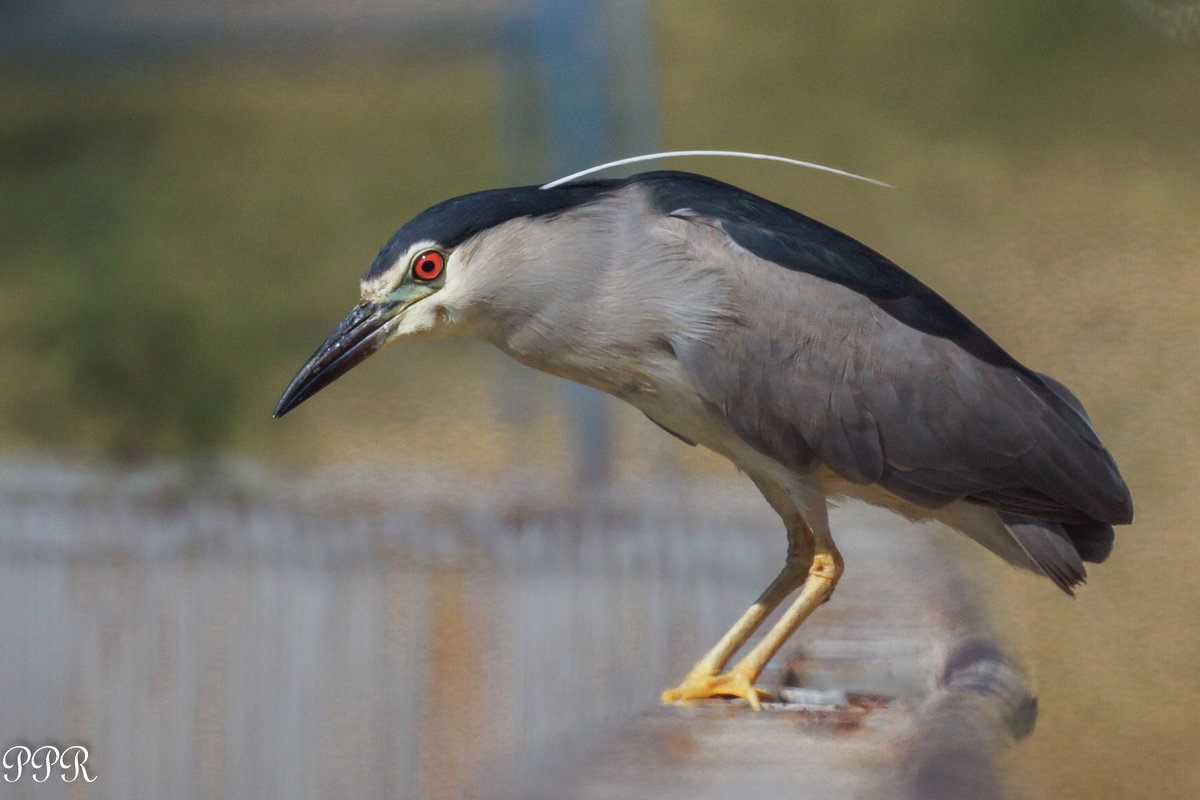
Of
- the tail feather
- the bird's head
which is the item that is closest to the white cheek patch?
the bird's head

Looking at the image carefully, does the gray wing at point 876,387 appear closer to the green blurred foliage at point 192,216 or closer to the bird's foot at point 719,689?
the bird's foot at point 719,689

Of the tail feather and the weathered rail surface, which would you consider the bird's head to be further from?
the weathered rail surface

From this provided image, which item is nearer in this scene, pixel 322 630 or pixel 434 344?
pixel 322 630

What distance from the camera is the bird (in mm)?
1178

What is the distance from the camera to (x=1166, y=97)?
17.7 feet

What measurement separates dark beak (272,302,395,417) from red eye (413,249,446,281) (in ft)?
0.13

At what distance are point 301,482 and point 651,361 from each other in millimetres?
1121

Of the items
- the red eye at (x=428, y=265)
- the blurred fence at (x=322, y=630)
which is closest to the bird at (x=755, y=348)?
the red eye at (x=428, y=265)

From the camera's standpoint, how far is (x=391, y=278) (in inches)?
46.5

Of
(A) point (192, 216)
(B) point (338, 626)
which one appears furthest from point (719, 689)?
(A) point (192, 216)

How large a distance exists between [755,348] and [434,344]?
326 cm

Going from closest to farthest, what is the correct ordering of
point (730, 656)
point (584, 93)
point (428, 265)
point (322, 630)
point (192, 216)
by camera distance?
1. point (428, 265)
2. point (730, 656)
3. point (322, 630)
4. point (584, 93)
5. point (192, 216)

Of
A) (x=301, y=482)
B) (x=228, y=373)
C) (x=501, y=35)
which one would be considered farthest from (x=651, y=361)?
(x=228, y=373)

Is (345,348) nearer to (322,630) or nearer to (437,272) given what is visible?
(437,272)
